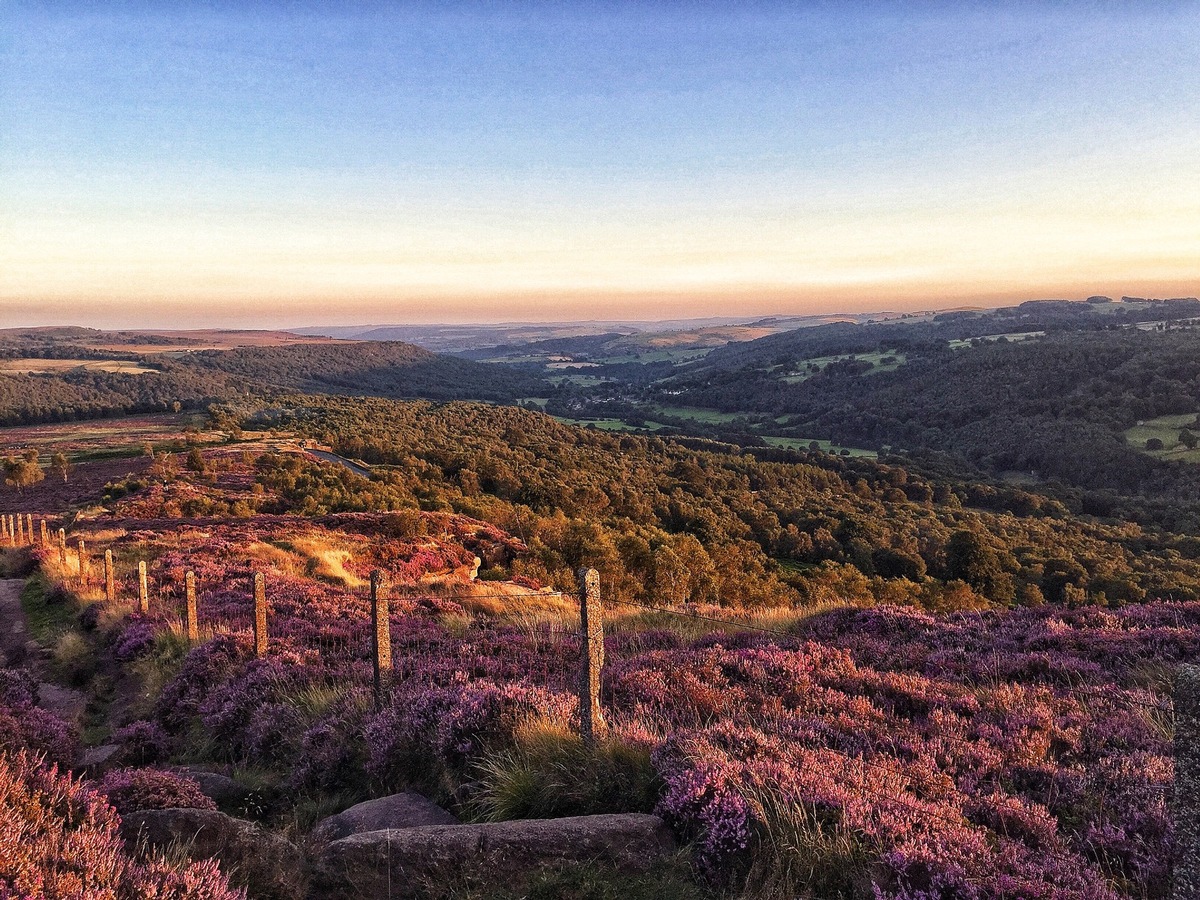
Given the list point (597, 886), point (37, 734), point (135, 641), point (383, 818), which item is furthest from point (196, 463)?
point (597, 886)

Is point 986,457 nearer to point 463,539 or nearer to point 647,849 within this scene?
point 463,539

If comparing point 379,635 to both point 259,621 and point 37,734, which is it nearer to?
point 259,621

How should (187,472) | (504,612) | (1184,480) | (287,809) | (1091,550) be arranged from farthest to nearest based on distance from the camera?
(1184,480)
(1091,550)
(187,472)
(504,612)
(287,809)

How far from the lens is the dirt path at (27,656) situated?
1002 centimetres

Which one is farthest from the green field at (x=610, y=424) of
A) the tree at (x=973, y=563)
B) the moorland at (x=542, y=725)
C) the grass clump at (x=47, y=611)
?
the grass clump at (x=47, y=611)

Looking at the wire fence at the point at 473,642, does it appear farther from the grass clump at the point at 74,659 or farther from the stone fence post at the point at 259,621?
the grass clump at the point at 74,659

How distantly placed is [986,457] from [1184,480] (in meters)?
29.6

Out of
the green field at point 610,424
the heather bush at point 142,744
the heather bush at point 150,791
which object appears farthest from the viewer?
the green field at point 610,424

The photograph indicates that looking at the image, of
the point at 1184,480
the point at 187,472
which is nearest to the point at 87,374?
the point at 187,472

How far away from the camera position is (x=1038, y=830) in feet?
13.5

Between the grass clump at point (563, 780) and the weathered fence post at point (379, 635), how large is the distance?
8.21ft

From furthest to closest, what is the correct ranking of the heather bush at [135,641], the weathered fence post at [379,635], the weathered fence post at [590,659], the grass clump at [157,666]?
the heather bush at [135,641], the grass clump at [157,666], the weathered fence post at [379,635], the weathered fence post at [590,659]

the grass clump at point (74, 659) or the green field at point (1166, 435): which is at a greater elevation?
the grass clump at point (74, 659)

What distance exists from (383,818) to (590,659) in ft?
6.82
